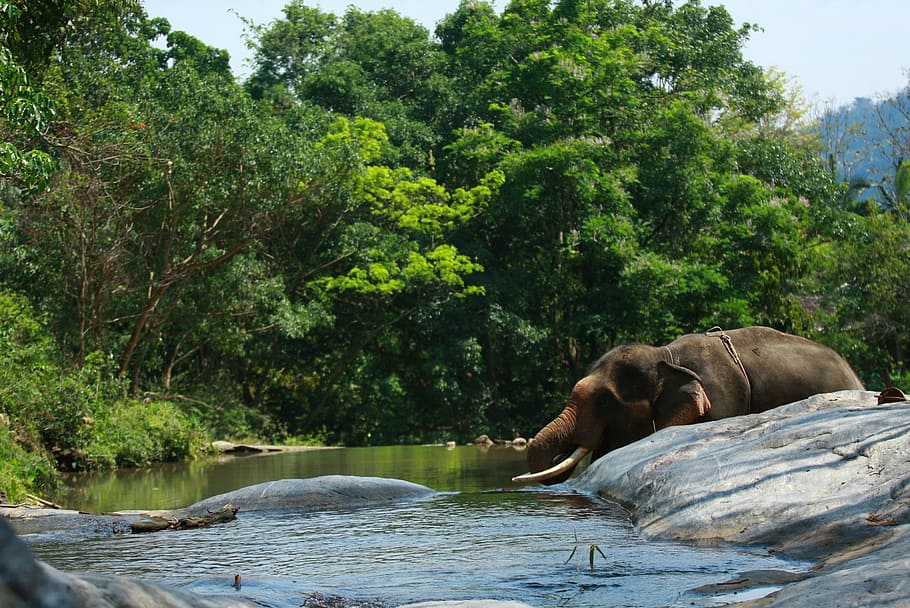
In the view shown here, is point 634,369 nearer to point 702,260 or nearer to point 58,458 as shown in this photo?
point 58,458

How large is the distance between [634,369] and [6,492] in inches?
252

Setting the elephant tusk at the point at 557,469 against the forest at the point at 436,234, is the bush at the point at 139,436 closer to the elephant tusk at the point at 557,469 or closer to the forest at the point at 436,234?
the forest at the point at 436,234

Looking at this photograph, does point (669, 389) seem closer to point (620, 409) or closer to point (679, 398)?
point (679, 398)

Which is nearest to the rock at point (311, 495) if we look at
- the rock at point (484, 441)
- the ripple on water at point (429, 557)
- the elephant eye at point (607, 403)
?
the ripple on water at point (429, 557)

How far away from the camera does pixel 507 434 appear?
28031mm

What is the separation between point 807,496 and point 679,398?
5.25m

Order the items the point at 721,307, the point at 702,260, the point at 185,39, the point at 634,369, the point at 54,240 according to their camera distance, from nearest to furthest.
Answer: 1. the point at 634,369
2. the point at 54,240
3. the point at 721,307
4. the point at 702,260
5. the point at 185,39

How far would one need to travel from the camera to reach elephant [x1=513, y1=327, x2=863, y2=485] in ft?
35.0

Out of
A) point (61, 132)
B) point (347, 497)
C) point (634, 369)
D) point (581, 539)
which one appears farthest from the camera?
point (61, 132)

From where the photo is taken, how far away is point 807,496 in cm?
550

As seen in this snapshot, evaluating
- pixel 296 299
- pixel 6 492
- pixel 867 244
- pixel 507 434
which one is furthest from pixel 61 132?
pixel 867 244

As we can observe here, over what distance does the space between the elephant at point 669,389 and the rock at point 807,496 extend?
2749 millimetres

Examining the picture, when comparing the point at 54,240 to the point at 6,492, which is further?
the point at 54,240

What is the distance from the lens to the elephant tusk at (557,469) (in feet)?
33.6
